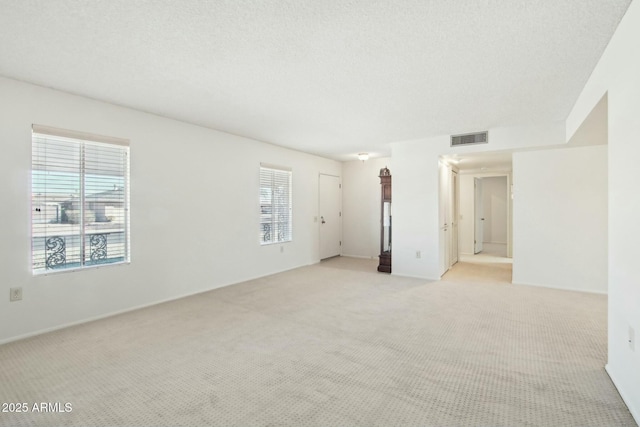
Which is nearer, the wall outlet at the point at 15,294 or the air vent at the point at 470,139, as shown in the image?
the wall outlet at the point at 15,294

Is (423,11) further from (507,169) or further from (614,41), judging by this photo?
(507,169)

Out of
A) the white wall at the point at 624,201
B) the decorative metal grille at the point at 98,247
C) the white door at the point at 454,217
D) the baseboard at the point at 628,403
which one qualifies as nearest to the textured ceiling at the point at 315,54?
the white wall at the point at 624,201

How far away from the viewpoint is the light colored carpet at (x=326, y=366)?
187 cm

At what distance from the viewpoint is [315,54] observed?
243 centimetres

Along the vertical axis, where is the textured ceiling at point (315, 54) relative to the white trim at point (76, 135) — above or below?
above

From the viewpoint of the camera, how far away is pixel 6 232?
113 inches

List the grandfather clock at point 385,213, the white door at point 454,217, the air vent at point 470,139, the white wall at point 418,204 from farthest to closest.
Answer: the white door at point 454,217 → the grandfather clock at point 385,213 → the white wall at point 418,204 → the air vent at point 470,139

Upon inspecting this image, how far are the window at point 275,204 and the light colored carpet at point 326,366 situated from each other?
6.31ft

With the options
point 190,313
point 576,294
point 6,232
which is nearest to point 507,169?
point 576,294

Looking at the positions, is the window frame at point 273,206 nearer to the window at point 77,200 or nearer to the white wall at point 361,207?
the white wall at point 361,207

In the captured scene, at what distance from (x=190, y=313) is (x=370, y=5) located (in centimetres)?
355

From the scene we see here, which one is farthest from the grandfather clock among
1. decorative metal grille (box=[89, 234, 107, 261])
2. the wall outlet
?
the wall outlet

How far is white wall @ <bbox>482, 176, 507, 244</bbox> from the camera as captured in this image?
9.94 m

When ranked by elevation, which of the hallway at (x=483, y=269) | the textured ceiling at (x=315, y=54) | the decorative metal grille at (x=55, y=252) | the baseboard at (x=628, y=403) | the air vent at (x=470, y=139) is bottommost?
the baseboard at (x=628, y=403)
